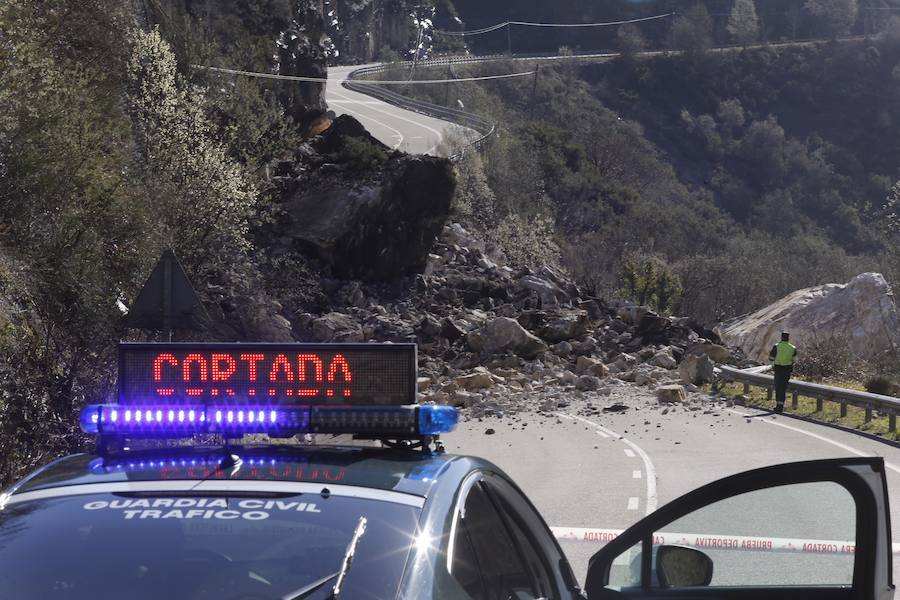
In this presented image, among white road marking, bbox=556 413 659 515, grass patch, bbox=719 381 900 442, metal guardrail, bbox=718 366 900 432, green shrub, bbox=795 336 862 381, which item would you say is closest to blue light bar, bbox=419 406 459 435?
white road marking, bbox=556 413 659 515

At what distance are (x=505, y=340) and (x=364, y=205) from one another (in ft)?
34.4

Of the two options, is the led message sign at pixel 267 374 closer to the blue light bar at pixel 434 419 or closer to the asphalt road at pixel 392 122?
the blue light bar at pixel 434 419

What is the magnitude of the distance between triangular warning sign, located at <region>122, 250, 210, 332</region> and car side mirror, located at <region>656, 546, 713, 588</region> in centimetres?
649

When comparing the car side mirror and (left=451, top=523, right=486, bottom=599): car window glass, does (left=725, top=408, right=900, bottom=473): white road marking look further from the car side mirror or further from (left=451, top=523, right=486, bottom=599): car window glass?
(left=451, top=523, right=486, bottom=599): car window glass

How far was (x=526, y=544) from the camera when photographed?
4.25 meters

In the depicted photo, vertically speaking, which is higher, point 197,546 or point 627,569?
point 197,546

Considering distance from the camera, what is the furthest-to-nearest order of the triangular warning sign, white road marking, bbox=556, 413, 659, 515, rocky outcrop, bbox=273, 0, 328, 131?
rocky outcrop, bbox=273, 0, 328, 131 → white road marking, bbox=556, 413, 659, 515 → the triangular warning sign

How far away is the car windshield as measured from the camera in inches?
122

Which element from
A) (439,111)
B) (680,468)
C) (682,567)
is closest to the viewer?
(682,567)

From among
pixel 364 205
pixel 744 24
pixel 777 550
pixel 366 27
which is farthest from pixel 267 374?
pixel 744 24

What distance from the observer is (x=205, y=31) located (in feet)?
149

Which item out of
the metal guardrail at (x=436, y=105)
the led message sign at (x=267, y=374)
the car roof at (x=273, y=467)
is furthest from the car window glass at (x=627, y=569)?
the metal guardrail at (x=436, y=105)

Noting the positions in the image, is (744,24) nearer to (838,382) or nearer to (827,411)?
(838,382)

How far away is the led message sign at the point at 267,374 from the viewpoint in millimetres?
4074
